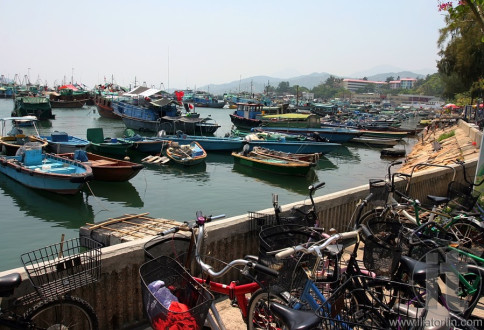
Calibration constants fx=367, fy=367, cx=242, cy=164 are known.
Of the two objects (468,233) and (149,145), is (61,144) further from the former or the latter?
(468,233)

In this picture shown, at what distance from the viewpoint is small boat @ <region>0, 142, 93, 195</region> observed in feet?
45.2

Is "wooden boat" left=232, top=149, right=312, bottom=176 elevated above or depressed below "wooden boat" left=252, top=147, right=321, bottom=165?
below

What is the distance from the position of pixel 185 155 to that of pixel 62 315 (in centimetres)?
1887

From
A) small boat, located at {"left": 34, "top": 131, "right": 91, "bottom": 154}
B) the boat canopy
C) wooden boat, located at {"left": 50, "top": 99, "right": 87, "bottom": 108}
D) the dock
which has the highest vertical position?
the boat canopy

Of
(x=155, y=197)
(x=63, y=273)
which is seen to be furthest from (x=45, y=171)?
(x=63, y=273)

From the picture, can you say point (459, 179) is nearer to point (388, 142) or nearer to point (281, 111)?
point (388, 142)

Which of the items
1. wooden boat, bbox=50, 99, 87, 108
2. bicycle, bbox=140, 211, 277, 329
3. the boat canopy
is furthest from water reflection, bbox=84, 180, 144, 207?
wooden boat, bbox=50, 99, 87, 108

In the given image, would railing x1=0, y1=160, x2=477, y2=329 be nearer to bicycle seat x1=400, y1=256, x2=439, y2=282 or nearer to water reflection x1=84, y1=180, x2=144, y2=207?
bicycle seat x1=400, y1=256, x2=439, y2=282

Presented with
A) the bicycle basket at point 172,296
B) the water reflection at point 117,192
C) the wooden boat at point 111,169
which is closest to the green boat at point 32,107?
the wooden boat at point 111,169

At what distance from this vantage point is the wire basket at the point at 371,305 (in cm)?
239

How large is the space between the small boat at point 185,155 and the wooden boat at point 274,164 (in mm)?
2255

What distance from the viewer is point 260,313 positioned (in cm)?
316

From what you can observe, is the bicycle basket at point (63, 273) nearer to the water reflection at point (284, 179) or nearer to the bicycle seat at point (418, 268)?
the bicycle seat at point (418, 268)

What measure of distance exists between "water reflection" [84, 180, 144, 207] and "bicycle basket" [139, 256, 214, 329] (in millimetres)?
12456
